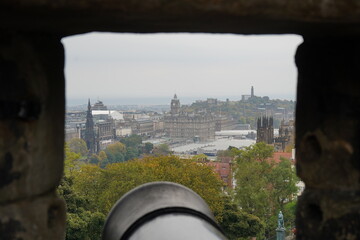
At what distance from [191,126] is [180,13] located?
389ft

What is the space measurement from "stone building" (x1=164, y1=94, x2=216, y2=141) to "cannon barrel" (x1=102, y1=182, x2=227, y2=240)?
373 ft

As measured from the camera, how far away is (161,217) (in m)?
3.21

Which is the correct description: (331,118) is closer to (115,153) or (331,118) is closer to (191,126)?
(115,153)

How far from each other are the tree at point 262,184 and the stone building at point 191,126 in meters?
90.3

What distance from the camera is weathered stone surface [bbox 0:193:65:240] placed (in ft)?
4.50

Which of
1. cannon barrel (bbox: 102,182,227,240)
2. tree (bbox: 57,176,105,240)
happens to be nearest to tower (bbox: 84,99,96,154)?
tree (bbox: 57,176,105,240)

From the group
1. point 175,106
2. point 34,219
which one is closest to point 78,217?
point 34,219

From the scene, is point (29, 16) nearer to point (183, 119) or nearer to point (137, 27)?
point (137, 27)

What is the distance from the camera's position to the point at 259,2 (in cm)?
124

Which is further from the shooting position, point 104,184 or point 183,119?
point 183,119

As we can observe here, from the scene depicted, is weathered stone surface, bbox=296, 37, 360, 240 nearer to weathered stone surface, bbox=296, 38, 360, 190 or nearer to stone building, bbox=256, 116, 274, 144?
weathered stone surface, bbox=296, 38, 360, 190

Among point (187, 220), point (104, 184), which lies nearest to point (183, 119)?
point (104, 184)

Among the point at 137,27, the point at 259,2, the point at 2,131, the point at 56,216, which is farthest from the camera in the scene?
the point at 56,216

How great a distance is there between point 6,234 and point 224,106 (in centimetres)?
15843
